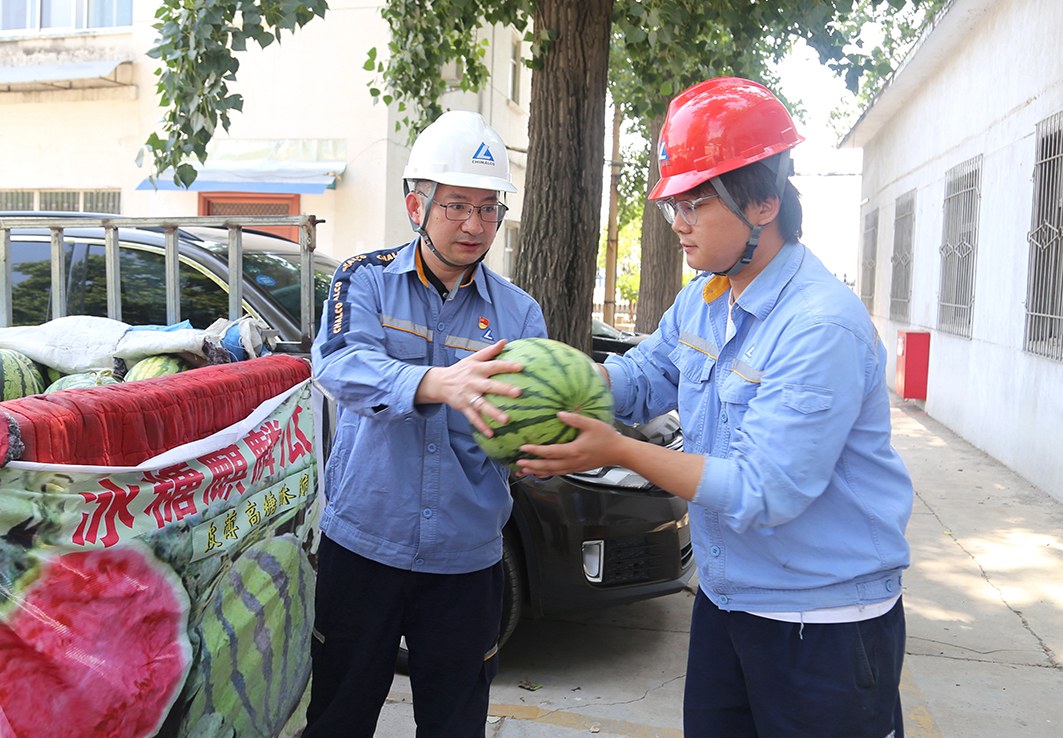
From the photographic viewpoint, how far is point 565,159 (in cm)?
589

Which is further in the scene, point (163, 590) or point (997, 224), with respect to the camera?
point (997, 224)

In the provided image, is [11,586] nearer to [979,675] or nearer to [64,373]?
[64,373]

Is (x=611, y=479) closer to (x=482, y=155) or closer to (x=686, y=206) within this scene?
(x=482, y=155)

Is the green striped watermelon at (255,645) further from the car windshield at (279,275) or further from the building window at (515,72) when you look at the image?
the building window at (515,72)

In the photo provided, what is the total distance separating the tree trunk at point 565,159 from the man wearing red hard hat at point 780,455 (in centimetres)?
368

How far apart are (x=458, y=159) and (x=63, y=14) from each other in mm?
17135

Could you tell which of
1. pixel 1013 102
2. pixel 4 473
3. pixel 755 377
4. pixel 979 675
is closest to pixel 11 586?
pixel 4 473

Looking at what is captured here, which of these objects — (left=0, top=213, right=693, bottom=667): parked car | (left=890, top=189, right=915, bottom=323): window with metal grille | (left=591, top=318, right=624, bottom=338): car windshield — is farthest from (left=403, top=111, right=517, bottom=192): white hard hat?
(left=890, top=189, right=915, bottom=323): window with metal grille

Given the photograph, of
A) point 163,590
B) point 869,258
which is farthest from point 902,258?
point 163,590

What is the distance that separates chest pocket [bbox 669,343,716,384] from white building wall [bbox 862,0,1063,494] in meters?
6.95

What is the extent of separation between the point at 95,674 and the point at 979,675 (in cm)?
438

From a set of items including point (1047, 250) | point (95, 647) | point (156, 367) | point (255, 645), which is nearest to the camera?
point (95, 647)

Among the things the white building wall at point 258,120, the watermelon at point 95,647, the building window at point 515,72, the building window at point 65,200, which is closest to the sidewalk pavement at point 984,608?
the watermelon at point 95,647

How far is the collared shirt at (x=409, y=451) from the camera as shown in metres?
2.71
